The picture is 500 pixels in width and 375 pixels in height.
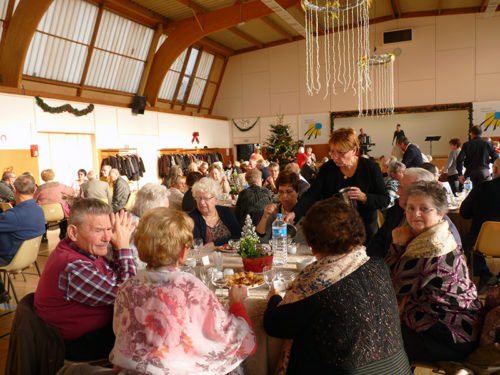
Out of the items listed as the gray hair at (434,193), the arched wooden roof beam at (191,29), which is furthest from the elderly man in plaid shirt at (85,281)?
the arched wooden roof beam at (191,29)

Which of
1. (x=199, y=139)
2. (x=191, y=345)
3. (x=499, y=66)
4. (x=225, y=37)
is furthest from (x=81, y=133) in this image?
(x=499, y=66)

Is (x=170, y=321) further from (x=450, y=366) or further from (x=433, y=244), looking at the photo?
(x=450, y=366)

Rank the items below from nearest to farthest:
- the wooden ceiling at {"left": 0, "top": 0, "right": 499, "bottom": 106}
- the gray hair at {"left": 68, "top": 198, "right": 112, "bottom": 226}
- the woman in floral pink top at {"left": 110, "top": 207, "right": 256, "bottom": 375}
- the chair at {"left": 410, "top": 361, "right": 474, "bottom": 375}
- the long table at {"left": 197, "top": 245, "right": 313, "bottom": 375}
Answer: the woman in floral pink top at {"left": 110, "top": 207, "right": 256, "bottom": 375}, the long table at {"left": 197, "top": 245, "right": 313, "bottom": 375}, the chair at {"left": 410, "top": 361, "right": 474, "bottom": 375}, the gray hair at {"left": 68, "top": 198, "right": 112, "bottom": 226}, the wooden ceiling at {"left": 0, "top": 0, "right": 499, "bottom": 106}

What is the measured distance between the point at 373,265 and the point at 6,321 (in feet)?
12.2

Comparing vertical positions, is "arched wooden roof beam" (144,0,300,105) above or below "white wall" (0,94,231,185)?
above

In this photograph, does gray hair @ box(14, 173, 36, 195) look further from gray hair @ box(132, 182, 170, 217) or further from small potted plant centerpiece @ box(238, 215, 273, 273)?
small potted plant centerpiece @ box(238, 215, 273, 273)

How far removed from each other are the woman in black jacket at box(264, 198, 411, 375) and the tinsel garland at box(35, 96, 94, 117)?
9.72 meters

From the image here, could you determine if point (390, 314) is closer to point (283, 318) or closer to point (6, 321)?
point (283, 318)

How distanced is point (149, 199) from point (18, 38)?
863cm

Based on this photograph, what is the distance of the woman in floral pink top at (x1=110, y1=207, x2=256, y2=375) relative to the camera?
130 cm

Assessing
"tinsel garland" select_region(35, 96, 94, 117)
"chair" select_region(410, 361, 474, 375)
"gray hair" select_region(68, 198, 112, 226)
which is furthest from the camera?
"tinsel garland" select_region(35, 96, 94, 117)

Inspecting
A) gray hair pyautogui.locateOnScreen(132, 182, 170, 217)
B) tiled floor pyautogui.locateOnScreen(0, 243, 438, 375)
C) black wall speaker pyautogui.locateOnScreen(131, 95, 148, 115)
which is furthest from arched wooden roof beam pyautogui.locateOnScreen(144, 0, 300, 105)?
gray hair pyautogui.locateOnScreen(132, 182, 170, 217)

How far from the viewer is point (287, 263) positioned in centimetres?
244

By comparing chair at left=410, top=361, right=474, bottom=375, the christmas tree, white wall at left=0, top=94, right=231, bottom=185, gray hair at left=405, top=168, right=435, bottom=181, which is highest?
white wall at left=0, top=94, right=231, bottom=185
